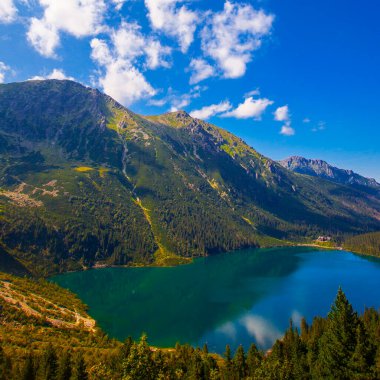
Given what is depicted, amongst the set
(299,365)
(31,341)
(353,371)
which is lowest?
(31,341)

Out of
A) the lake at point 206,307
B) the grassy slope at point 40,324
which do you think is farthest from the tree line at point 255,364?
the lake at point 206,307

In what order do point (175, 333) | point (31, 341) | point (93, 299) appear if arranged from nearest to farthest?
1. point (31, 341)
2. point (175, 333)
3. point (93, 299)

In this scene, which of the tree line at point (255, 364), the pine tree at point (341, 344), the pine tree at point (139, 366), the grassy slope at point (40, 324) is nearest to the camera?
the pine tree at point (139, 366)

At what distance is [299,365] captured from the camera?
6450 centimetres

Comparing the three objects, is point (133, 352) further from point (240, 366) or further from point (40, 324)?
point (40, 324)

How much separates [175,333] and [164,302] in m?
41.6

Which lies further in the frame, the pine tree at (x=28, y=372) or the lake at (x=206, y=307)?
the lake at (x=206, y=307)

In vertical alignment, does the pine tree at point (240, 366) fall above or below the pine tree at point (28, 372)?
below

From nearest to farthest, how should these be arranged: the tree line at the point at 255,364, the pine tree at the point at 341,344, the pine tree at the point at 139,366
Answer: the pine tree at the point at 139,366, the tree line at the point at 255,364, the pine tree at the point at 341,344

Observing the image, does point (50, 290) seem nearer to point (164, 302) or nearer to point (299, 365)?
point (164, 302)

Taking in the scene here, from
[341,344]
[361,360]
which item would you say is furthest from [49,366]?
[361,360]

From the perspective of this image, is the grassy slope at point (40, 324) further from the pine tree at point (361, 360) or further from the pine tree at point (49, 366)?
the pine tree at point (361, 360)

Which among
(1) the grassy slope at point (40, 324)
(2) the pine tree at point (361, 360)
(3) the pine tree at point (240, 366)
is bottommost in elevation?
(1) the grassy slope at point (40, 324)

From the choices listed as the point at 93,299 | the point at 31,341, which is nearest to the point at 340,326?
the point at 31,341
